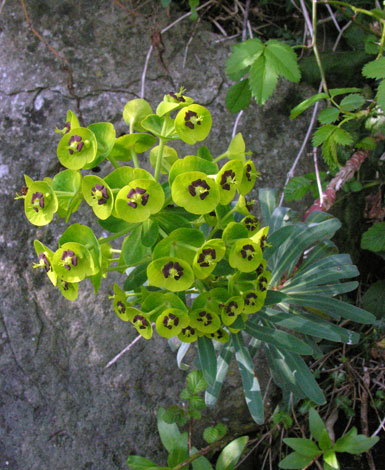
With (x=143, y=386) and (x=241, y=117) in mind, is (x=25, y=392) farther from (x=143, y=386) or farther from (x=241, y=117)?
(x=241, y=117)

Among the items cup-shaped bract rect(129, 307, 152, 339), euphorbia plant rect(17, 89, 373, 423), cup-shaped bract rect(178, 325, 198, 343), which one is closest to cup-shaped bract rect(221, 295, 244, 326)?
euphorbia plant rect(17, 89, 373, 423)

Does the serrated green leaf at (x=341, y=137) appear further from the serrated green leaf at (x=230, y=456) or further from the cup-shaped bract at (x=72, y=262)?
the serrated green leaf at (x=230, y=456)

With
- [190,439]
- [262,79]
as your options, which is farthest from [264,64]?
[190,439]

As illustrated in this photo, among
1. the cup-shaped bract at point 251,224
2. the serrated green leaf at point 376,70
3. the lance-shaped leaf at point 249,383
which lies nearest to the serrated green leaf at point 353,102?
the serrated green leaf at point 376,70

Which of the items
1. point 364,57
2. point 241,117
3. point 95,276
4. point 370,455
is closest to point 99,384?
point 95,276

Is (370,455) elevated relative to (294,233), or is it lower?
lower

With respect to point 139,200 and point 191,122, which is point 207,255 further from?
point 191,122
